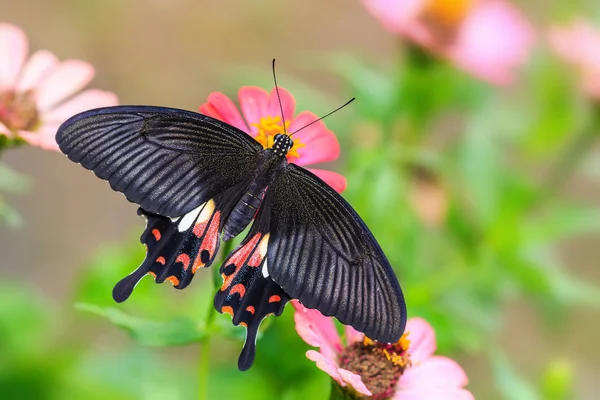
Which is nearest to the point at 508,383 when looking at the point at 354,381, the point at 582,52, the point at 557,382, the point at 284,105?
the point at 557,382

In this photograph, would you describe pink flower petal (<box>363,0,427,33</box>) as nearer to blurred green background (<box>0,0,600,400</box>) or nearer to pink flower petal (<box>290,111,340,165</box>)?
blurred green background (<box>0,0,600,400</box>)

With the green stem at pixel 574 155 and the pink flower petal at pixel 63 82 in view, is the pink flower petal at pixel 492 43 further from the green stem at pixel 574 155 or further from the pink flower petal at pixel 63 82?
the pink flower petal at pixel 63 82

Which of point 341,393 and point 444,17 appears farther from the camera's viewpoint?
point 444,17

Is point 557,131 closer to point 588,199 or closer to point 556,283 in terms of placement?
point 556,283

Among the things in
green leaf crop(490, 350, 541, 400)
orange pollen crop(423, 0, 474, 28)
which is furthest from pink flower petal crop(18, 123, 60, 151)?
orange pollen crop(423, 0, 474, 28)

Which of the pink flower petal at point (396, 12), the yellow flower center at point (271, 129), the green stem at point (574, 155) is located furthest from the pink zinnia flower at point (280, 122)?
the green stem at point (574, 155)

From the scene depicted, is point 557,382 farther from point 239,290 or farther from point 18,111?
point 18,111
